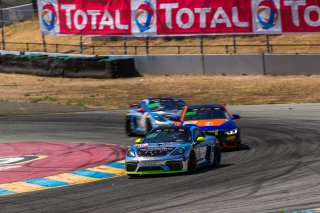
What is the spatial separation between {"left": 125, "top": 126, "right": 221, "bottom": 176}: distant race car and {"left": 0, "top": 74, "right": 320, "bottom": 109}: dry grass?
1684 centimetres

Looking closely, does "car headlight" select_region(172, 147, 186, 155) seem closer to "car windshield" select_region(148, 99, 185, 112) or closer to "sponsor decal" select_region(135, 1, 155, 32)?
"car windshield" select_region(148, 99, 185, 112)

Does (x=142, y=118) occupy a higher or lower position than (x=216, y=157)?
higher

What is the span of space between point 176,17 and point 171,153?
93.1 ft

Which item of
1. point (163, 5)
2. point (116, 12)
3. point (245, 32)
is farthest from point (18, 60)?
point (245, 32)

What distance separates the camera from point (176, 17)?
45344 millimetres

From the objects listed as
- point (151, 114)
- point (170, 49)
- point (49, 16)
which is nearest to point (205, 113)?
point (151, 114)

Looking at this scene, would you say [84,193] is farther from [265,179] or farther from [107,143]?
[107,143]

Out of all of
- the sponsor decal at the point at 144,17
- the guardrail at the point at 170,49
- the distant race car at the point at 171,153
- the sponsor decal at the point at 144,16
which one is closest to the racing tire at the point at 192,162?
the distant race car at the point at 171,153

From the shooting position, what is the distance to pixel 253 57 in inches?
1617

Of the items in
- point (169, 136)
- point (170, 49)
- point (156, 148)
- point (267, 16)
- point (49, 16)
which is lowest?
point (156, 148)

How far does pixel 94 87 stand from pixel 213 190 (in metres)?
27.8

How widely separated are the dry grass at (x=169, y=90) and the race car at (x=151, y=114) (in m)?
9.92

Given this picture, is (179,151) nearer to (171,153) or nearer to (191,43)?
(171,153)

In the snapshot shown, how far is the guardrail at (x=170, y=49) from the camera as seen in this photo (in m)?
43.7
